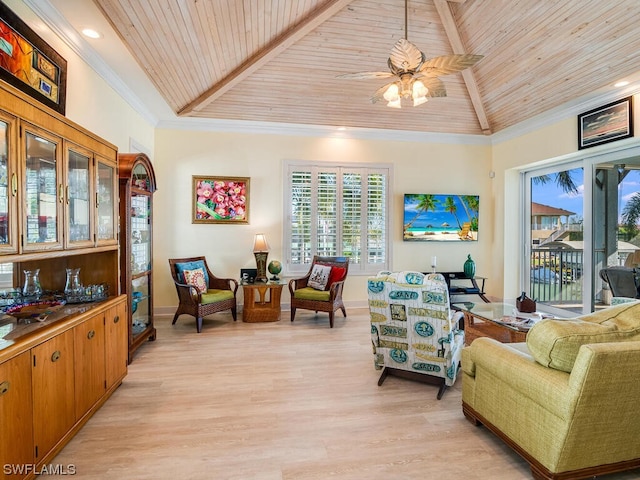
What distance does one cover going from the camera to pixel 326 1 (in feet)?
12.4

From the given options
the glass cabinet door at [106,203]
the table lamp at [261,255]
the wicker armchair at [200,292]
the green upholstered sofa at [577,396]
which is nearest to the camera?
the green upholstered sofa at [577,396]

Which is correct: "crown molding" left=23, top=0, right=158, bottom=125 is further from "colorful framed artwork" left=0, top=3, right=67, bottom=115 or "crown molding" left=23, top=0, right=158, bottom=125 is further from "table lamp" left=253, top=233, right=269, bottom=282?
"table lamp" left=253, top=233, right=269, bottom=282

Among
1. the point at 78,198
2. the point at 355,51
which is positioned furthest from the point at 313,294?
the point at 355,51

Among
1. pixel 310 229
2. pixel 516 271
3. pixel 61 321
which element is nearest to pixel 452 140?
pixel 516 271

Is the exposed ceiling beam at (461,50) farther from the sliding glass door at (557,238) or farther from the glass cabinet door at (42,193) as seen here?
the glass cabinet door at (42,193)

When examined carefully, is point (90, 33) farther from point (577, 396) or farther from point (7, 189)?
point (577, 396)

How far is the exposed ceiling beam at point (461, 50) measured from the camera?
13.4 ft

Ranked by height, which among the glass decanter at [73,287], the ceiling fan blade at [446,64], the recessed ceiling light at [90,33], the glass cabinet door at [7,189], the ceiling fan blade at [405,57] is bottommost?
the glass decanter at [73,287]

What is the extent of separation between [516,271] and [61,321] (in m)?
6.55

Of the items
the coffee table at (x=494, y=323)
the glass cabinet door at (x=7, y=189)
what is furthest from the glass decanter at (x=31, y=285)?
the coffee table at (x=494, y=323)

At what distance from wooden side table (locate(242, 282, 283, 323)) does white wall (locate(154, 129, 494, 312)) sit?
27.3 inches

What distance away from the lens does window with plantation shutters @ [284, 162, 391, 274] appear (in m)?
5.89

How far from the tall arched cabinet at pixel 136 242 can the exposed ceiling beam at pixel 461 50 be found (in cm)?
385

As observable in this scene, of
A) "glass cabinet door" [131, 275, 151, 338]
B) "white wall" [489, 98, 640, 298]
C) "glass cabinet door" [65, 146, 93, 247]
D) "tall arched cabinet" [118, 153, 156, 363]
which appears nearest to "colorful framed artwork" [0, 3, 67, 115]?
"glass cabinet door" [65, 146, 93, 247]
